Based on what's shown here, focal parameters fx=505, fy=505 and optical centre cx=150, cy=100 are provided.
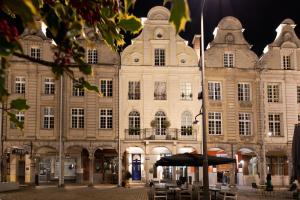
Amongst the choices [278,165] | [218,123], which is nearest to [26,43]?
[218,123]

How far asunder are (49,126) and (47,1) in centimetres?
3796

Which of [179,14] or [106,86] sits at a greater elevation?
[106,86]

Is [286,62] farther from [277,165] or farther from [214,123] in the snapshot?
[277,165]

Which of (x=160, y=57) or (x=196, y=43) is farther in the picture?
(x=196, y=43)

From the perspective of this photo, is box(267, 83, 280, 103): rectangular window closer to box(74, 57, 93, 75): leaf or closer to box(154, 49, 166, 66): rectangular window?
box(154, 49, 166, 66): rectangular window

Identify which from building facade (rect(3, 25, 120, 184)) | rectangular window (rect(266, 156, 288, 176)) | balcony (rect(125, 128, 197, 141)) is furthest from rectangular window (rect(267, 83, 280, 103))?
building facade (rect(3, 25, 120, 184))

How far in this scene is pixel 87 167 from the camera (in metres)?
41.1

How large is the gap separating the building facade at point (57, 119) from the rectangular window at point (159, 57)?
3118 mm

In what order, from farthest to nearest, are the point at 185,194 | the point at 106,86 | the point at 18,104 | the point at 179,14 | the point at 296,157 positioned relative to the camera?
the point at 106,86, the point at 185,194, the point at 296,157, the point at 18,104, the point at 179,14

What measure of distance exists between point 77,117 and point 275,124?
16.1 metres

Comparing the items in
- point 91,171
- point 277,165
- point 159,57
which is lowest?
point 91,171

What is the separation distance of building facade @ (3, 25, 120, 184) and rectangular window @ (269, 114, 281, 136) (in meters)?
12.6

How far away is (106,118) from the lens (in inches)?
1592

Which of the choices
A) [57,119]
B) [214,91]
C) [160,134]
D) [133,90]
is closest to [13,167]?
[57,119]
